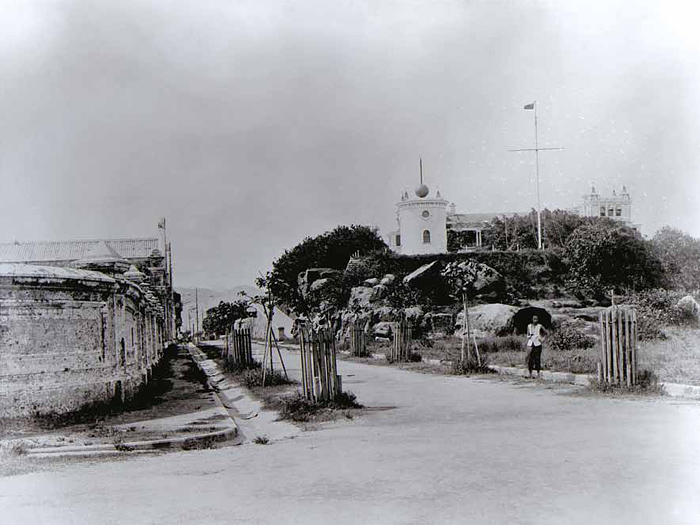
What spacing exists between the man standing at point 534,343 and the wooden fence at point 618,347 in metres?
2.36

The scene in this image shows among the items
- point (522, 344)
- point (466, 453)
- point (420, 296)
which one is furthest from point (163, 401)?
point (420, 296)

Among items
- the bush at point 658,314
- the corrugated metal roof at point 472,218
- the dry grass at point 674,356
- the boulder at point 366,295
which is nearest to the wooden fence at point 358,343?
the boulder at point 366,295

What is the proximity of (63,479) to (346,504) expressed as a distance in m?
3.00

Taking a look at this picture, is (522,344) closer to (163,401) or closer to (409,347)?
(409,347)

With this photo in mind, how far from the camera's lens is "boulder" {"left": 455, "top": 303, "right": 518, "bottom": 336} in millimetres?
28203

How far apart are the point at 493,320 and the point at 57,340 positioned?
21.0 metres

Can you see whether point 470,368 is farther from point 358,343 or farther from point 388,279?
point 388,279

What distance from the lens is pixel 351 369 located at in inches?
867

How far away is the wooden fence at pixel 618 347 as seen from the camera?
12305 mm

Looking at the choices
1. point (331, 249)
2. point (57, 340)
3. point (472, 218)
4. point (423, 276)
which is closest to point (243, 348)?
point (57, 340)

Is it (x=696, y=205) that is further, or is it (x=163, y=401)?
(x=163, y=401)

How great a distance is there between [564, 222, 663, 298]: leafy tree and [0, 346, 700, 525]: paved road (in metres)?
32.3

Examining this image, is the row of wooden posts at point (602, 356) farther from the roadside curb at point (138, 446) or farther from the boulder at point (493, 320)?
the boulder at point (493, 320)

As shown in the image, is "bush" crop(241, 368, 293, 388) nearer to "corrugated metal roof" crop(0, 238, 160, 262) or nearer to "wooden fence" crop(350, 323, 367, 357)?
"wooden fence" crop(350, 323, 367, 357)
